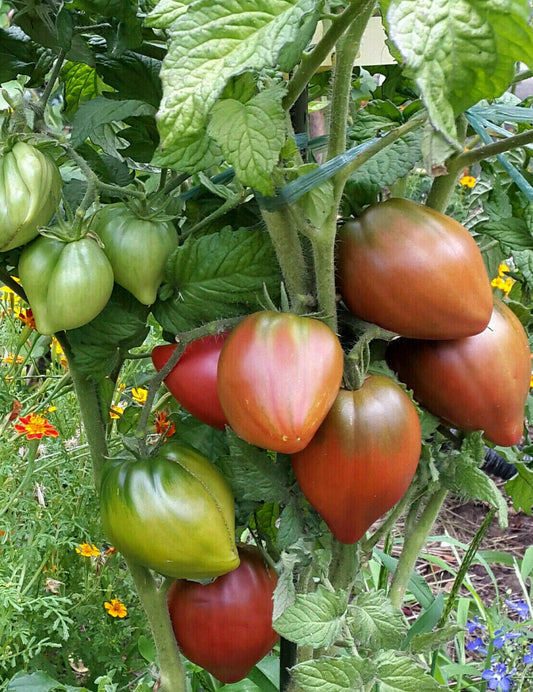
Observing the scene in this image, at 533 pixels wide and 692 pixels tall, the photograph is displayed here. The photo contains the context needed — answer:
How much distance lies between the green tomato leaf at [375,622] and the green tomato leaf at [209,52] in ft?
1.23

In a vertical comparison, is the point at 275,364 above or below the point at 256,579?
above

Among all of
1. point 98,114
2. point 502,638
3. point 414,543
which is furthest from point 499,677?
point 98,114

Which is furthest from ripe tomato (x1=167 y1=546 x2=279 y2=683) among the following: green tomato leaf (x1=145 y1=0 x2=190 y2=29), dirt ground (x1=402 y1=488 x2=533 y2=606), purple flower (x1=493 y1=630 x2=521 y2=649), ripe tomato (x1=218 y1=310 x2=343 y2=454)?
dirt ground (x1=402 y1=488 x2=533 y2=606)

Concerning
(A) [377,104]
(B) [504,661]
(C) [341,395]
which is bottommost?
(B) [504,661]

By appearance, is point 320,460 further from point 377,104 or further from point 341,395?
point 377,104

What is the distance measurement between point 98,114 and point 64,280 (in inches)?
6.3

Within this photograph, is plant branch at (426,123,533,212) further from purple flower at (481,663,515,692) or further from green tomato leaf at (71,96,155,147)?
purple flower at (481,663,515,692)

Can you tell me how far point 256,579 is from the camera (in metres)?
0.63

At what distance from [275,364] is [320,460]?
0.25ft

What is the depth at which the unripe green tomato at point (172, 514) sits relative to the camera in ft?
1.68

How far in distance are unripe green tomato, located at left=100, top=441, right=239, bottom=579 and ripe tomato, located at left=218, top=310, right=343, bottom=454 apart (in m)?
0.09

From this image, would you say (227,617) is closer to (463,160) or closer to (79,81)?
(463,160)

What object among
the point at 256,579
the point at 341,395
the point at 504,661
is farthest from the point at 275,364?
the point at 504,661

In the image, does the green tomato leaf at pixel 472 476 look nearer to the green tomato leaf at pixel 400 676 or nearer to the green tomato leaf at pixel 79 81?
the green tomato leaf at pixel 400 676
